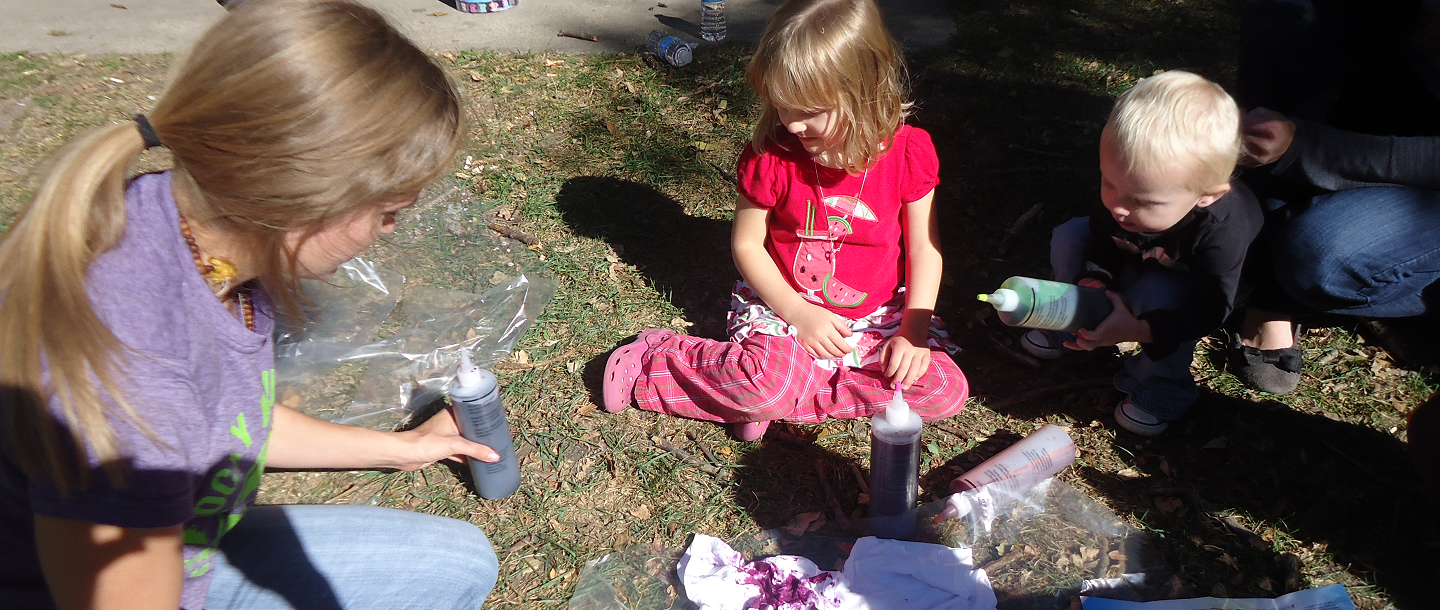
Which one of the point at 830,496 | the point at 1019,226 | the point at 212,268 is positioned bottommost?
the point at 830,496

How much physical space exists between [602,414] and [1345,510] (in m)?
1.99

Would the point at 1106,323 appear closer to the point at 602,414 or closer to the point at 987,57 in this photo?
the point at 602,414

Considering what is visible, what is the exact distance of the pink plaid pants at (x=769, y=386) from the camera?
→ 7.63 feet

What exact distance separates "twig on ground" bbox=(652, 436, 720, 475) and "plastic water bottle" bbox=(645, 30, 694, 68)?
2.25 meters

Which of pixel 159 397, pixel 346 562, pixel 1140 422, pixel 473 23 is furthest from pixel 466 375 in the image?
pixel 473 23

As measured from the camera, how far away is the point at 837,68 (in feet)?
6.64

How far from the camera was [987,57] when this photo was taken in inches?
160

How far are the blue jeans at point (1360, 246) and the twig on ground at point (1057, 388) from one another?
559 mm

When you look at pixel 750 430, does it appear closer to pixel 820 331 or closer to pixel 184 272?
pixel 820 331

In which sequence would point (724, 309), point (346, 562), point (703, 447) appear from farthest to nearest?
1. point (724, 309)
2. point (703, 447)
3. point (346, 562)

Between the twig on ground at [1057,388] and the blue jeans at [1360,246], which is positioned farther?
the twig on ground at [1057,388]

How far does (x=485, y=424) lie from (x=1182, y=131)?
1745 mm

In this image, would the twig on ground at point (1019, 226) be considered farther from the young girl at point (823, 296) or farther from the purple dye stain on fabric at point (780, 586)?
the purple dye stain on fabric at point (780, 586)

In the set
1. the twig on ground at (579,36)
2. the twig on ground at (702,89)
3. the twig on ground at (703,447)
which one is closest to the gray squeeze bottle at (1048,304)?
the twig on ground at (703,447)
